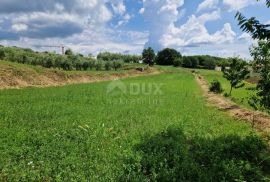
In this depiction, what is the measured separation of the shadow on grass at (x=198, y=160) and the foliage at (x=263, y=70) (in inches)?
64.7

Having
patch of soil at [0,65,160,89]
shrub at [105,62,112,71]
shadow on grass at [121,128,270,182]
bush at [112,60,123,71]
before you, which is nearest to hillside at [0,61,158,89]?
patch of soil at [0,65,160,89]

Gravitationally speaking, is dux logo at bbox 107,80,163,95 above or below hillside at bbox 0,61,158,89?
below

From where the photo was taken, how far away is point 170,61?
14338 cm

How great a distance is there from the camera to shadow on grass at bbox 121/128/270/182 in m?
8.18

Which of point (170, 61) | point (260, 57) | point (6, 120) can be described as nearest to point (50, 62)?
point (6, 120)

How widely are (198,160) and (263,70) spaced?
4974 mm

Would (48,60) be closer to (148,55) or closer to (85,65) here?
(85,65)

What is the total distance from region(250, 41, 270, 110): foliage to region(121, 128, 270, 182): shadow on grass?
1.64m

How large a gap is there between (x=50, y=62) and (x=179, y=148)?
59368 mm

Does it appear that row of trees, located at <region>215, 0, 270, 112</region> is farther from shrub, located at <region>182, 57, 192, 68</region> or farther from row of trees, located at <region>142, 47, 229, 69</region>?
shrub, located at <region>182, 57, 192, 68</region>

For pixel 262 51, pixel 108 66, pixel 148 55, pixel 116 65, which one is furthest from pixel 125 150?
pixel 148 55

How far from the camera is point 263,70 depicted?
1184 cm

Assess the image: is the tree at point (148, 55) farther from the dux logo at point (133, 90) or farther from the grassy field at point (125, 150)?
the grassy field at point (125, 150)

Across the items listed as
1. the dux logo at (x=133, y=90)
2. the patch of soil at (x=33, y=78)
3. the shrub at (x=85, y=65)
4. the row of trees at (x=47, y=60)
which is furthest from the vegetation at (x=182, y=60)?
the dux logo at (x=133, y=90)
